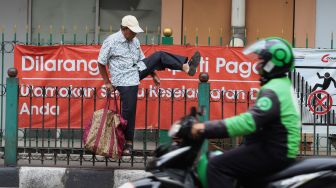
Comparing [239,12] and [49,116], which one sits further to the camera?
[239,12]

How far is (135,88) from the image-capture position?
7734 mm

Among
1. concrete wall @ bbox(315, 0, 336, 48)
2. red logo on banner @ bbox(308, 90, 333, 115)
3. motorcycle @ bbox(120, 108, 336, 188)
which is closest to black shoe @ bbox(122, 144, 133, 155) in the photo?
red logo on banner @ bbox(308, 90, 333, 115)

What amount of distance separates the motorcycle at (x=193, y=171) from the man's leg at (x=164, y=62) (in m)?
3.64

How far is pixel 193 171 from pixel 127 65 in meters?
3.70

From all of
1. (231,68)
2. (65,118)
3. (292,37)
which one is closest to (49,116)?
(65,118)

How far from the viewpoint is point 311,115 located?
8.51m

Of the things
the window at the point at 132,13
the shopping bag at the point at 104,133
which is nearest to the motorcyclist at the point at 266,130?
the shopping bag at the point at 104,133

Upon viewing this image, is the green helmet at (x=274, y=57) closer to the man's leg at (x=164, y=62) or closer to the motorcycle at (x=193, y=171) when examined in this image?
the motorcycle at (x=193, y=171)

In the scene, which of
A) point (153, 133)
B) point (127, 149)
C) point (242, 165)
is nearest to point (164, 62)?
point (127, 149)

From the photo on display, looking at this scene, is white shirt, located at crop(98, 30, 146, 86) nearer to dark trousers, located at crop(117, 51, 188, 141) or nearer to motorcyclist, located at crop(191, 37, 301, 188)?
dark trousers, located at crop(117, 51, 188, 141)

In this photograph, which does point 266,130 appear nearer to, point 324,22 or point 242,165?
point 242,165

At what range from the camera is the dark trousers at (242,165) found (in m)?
4.15

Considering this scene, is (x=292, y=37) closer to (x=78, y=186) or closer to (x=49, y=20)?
(x=49, y=20)

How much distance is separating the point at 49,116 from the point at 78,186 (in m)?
1.27
